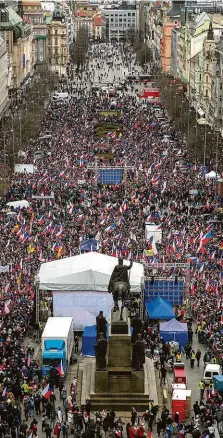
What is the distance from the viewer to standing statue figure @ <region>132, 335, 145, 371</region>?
36.4 meters

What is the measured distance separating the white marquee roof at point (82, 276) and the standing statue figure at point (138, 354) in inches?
352

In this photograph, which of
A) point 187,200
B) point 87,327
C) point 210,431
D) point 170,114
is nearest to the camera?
point 210,431

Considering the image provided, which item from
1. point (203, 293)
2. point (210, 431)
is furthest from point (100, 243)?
point (210, 431)

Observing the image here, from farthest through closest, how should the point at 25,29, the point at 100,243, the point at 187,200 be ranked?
the point at 25,29
the point at 187,200
the point at 100,243

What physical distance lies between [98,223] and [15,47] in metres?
95.4

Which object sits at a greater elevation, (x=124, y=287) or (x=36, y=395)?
(x=124, y=287)

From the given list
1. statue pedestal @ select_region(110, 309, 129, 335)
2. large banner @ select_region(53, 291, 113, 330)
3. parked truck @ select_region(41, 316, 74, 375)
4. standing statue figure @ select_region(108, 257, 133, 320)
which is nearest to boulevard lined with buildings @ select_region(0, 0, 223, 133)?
large banner @ select_region(53, 291, 113, 330)

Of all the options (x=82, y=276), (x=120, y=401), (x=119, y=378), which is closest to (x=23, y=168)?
(x=82, y=276)

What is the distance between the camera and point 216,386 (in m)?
38.2

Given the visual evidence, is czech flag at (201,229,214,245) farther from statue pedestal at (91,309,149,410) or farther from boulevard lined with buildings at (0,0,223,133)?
boulevard lined with buildings at (0,0,223,133)

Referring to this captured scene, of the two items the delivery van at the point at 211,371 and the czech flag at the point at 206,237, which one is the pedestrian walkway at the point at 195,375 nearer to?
the delivery van at the point at 211,371

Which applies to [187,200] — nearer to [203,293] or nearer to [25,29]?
[203,293]

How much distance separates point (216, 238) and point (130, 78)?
401 ft

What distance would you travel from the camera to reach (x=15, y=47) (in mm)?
154750
